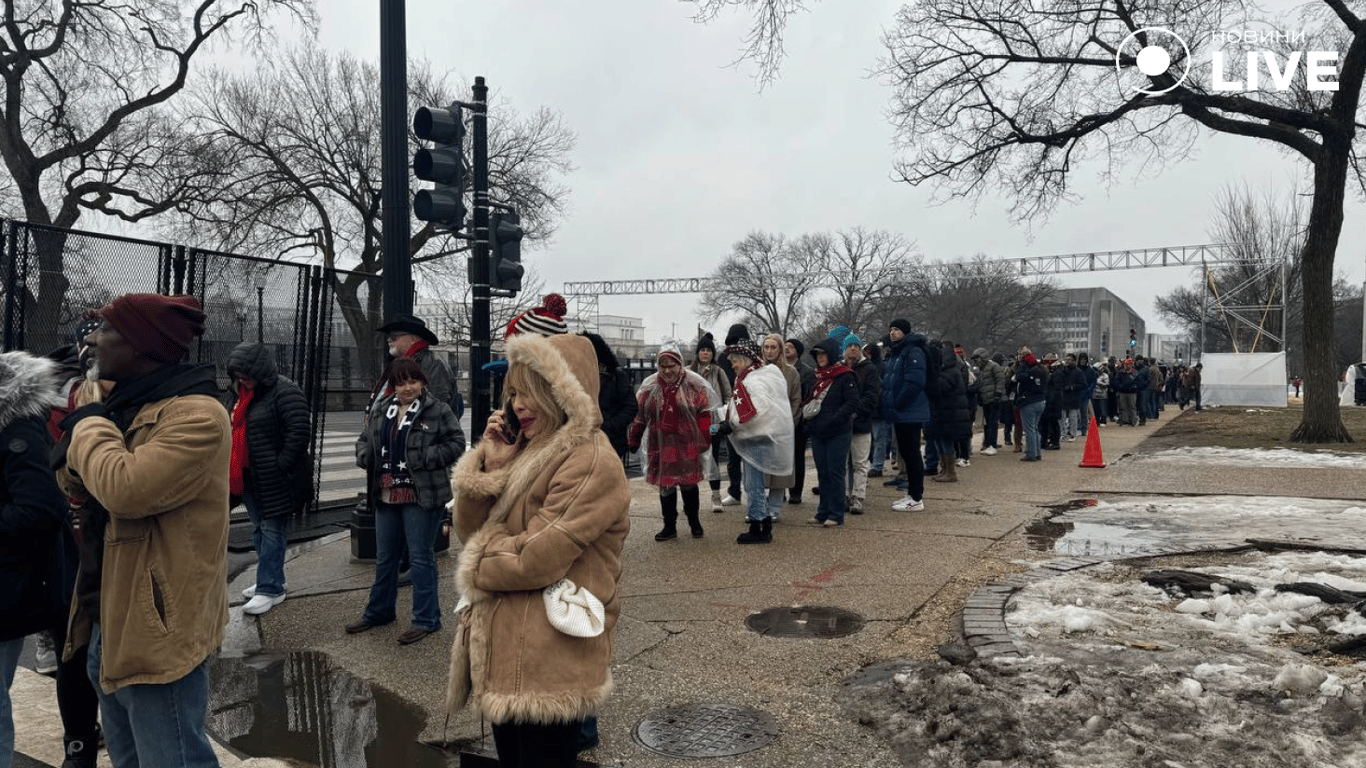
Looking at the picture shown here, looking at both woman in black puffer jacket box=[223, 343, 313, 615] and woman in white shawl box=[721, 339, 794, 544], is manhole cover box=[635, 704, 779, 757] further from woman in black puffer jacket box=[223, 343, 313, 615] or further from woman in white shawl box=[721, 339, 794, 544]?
woman in white shawl box=[721, 339, 794, 544]

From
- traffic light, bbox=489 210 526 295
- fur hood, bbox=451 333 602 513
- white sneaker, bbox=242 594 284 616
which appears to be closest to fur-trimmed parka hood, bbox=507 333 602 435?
fur hood, bbox=451 333 602 513

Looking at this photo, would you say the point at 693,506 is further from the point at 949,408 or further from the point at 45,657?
the point at 949,408

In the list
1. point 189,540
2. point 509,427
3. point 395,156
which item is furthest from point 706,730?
point 395,156

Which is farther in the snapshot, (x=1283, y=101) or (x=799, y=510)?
(x=1283, y=101)

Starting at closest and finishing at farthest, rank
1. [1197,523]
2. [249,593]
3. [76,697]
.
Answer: [76,697] < [249,593] < [1197,523]

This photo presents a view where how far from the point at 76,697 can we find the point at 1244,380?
38.6m

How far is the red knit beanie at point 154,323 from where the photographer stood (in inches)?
108

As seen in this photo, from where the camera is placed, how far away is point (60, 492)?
316cm

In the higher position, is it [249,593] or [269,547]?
[269,547]

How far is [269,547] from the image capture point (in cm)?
611

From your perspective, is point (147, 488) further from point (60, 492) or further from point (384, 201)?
point (384, 201)

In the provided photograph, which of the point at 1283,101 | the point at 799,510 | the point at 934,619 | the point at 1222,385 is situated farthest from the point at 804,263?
the point at 934,619

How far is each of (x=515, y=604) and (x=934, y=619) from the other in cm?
355

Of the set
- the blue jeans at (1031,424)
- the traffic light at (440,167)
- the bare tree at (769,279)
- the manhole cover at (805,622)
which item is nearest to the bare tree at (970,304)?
the bare tree at (769,279)
